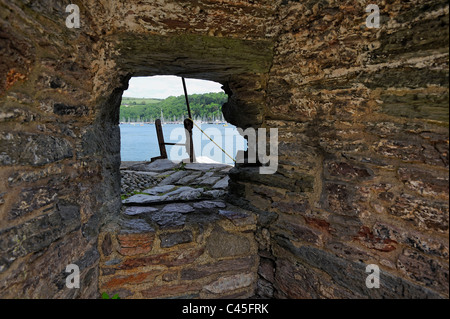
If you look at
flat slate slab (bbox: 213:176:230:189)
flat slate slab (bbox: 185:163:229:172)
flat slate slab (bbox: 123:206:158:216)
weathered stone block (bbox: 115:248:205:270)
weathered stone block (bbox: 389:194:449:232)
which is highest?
weathered stone block (bbox: 389:194:449:232)

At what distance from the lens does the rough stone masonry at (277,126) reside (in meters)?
1.26

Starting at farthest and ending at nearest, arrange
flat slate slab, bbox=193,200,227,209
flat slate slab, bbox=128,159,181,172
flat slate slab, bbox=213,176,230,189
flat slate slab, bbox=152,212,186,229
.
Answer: flat slate slab, bbox=128,159,181,172 < flat slate slab, bbox=213,176,230,189 < flat slate slab, bbox=193,200,227,209 < flat slate slab, bbox=152,212,186,229

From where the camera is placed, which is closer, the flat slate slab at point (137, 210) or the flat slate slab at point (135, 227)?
the flat slate slab at point (135, 227)

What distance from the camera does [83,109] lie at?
165 cm

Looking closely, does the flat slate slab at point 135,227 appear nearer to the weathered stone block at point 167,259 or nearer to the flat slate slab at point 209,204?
the weathered stone block at point 167,259

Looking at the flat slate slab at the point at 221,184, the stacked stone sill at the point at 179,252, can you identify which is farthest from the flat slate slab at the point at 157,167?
→ the stacked stone sill at the point at 179,252

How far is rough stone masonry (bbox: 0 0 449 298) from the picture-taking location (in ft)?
4.14

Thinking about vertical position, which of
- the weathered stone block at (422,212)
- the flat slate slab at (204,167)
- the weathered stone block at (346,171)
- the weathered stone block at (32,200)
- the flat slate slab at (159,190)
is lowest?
the flat slate slab at (159,190)

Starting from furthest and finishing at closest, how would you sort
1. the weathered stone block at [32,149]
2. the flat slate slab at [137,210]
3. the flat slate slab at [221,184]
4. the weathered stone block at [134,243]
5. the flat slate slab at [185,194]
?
the flat slate slab at [221,184] < the flat slate slab at [185,194] < the flat slate slab at [137,210] < the weathered stone block at [134,243] < the weathered stone block at [32,149]

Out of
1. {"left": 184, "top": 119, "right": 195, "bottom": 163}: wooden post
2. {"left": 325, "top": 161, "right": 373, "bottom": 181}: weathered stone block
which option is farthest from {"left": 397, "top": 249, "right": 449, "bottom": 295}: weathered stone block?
{"left": 184, "top": 119, "right": 195, "bottom": 163}: wooden post

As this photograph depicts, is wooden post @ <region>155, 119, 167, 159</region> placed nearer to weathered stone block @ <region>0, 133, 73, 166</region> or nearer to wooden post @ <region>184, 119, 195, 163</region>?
wooden post @ <region>184, 119, 195, 163</region>

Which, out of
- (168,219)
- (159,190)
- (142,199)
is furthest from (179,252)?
(159,190)
